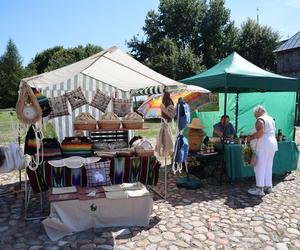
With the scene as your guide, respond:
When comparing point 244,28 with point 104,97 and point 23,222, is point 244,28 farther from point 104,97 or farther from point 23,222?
point 23,222

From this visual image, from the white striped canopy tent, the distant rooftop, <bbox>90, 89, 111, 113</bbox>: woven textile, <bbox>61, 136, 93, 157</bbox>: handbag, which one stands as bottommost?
<bbox>61, 136, 93, 157</bbox>: handbag

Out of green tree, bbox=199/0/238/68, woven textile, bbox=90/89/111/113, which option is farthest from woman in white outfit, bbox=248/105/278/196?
green tree, bbox=199/0/238/68

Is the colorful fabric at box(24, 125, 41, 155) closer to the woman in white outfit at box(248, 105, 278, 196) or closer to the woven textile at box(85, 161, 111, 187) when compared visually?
the woven textile at box(85, 161, 111, 187)

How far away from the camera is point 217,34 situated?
27.6 m

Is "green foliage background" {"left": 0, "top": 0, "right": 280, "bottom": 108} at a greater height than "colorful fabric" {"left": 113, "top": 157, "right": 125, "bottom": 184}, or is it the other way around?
"green foliage background" {"left": 0, "top": 0, "right": 280, "bottom": 108}

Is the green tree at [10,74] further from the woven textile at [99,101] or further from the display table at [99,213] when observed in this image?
the display table at [99,213]

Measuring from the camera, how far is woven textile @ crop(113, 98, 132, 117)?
6.36 meters

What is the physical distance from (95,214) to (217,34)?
26.5 m

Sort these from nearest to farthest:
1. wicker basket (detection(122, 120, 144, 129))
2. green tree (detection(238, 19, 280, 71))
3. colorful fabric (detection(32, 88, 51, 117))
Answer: colorful fabric (detection(32, 88, 51, 117)) → wicker basket (detection(122, 120, 144, 129)) → green tree (detection(238, 19, 280, 71))

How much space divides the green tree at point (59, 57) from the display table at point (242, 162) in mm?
27902

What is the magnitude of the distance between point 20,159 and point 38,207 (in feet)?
2.52

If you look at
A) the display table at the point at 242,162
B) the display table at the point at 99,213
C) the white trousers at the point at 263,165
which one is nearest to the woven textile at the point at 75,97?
the display table at the point at 99,213

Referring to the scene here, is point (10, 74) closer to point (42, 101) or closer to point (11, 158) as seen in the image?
point (11, 158)

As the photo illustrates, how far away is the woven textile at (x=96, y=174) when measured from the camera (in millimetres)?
4195
